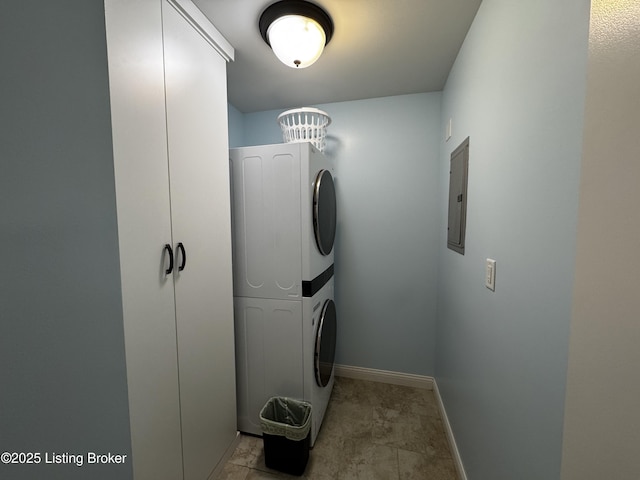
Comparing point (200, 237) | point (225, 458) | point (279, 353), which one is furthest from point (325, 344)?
point (200, 237)

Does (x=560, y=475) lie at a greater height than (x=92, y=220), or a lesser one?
lesser

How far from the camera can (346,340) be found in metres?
2.26

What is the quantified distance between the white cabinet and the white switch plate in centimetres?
132

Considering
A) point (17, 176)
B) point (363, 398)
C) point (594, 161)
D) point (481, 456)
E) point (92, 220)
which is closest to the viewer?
point (594, 161)

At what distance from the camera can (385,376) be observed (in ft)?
7.19

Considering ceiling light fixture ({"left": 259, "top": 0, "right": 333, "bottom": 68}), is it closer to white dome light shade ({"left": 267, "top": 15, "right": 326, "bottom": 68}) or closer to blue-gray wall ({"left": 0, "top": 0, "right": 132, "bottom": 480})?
white dome light shade ({"left": 267, "top": 15, "right": 326, "bottom": 68})

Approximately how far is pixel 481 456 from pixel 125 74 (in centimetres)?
207

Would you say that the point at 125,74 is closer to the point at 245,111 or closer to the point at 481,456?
the point at 245,111

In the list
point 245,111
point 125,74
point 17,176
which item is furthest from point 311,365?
point 245,111

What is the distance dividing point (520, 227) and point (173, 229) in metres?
1.32

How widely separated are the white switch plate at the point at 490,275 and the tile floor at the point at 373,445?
117 centimetres

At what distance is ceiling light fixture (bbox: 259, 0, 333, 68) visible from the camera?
1.14m

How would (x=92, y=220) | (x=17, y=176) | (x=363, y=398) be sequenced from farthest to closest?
(x=363, y=398), (x=92, y=220), (x=17, y=176)

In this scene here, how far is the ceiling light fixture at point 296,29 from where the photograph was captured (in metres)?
1.14
